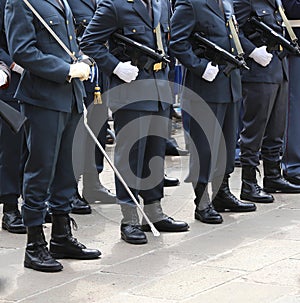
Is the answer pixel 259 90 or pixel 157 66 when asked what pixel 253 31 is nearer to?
pixel 259 90

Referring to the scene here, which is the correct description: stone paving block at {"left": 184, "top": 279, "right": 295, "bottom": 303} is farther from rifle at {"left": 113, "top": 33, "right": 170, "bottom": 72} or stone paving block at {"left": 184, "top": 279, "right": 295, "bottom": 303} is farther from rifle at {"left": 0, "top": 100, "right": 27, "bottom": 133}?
rifle at {"left": 113, "top": 33, "right": 170, "bottom": 72}

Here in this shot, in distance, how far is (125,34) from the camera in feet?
19.9

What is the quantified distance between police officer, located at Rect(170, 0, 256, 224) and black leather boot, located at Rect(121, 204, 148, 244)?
66cm

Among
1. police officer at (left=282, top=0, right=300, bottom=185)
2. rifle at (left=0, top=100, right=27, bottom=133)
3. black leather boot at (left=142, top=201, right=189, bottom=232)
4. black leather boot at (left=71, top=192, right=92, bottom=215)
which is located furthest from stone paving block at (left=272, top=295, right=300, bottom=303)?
police officer at (left=282, top=0, right=300, bottom=185)

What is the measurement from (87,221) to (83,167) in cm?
71

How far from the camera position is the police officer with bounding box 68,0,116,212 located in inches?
278

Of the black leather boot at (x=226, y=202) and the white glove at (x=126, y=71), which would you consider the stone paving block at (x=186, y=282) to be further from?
the black leather boot at (x=226, y=202)

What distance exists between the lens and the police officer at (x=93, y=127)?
705 centimetres

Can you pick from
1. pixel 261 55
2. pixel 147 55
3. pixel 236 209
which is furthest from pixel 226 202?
pixel 147 55

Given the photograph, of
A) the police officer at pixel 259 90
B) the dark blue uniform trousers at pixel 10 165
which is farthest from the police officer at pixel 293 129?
the dark blue uniform trousers at pixel 10 165

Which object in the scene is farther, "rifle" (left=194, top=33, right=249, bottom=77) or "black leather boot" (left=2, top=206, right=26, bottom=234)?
"rifle" (left=194, top=33, right=249, bottom=77)

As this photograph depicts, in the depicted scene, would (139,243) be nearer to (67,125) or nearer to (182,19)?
(67,125)

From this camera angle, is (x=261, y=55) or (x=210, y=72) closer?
(x=210, y=72)

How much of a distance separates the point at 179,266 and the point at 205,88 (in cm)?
159
